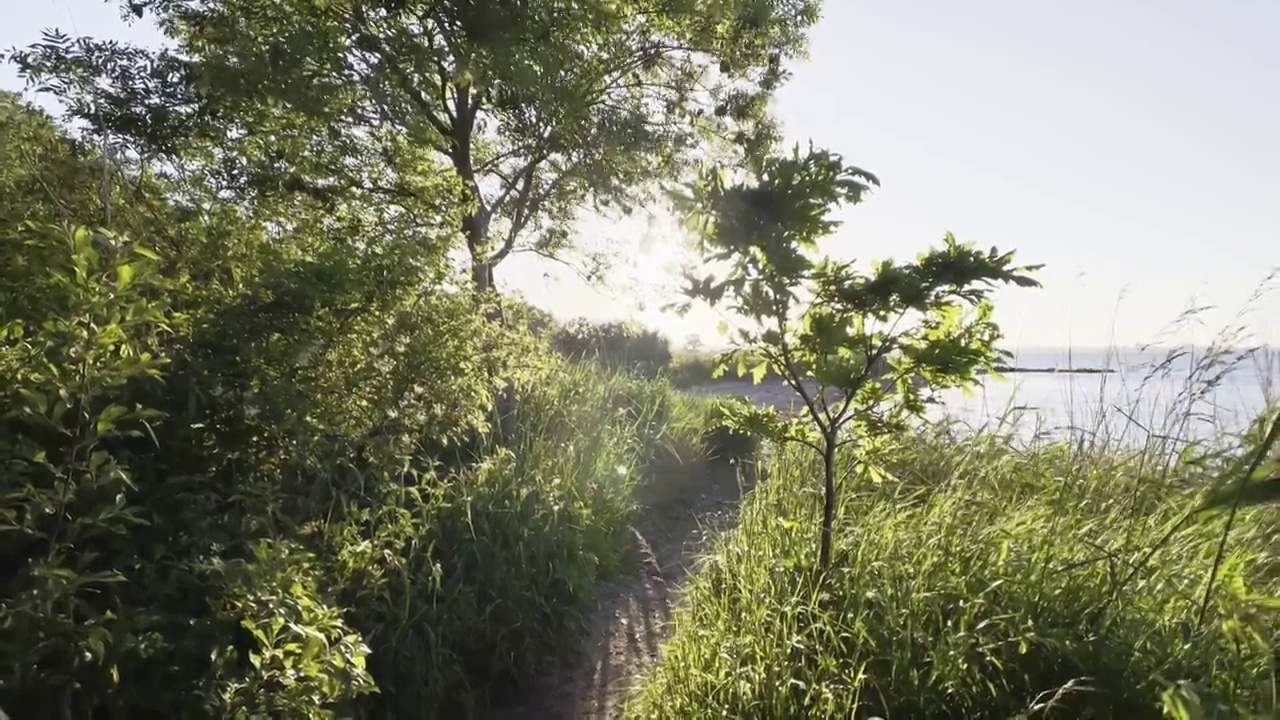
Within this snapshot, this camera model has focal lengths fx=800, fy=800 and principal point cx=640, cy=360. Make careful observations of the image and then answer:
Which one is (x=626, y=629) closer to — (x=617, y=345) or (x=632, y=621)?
(x=632, y=621)

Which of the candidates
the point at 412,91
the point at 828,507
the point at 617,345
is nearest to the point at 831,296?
the point at 828,507

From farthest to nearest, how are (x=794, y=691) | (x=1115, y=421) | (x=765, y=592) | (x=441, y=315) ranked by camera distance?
(x=1115, y=421) → (x=441, y=315) → (x=765, y=592) → (x=794, y=691)

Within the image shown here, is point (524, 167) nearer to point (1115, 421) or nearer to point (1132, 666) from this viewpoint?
point (1115, 421)

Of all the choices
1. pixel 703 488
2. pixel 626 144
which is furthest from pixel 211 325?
pixel 703 488

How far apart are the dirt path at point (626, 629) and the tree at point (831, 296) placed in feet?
4.41

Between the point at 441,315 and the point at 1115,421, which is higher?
the point at 441,315

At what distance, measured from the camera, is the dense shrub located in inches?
429

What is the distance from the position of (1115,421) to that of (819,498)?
59.8 inches

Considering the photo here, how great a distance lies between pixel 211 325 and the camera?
2602 millimetres

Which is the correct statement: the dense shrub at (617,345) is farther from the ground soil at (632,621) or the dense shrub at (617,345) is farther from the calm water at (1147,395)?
the calm water at (1147,395)

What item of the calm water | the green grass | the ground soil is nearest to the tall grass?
the ground soil

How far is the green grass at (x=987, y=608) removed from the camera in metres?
2.51

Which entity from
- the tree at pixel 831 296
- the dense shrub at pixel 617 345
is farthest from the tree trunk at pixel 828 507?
the dense shrub at pixel 617 345

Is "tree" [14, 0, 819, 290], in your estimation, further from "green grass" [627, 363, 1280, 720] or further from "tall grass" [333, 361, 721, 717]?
"green grass" [627, 363, 1280, 720]
